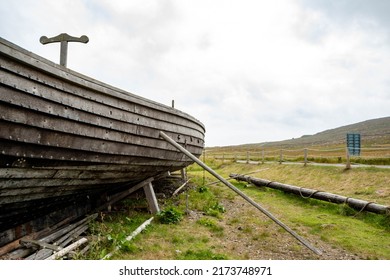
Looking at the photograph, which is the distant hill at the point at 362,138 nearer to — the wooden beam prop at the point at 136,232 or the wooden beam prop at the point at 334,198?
the wooden beam prop at the point at 334,198

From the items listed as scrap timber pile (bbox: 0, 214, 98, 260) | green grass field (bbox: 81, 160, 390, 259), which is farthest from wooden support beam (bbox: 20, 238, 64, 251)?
green grass field (bbox: 81, 160, 390, 259)

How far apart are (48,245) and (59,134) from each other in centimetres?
207

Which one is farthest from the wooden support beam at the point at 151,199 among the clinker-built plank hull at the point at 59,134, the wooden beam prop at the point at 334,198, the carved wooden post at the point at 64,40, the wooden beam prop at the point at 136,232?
the wooden beam prop at the point at 334,198

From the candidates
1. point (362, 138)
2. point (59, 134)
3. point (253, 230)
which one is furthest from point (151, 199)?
point (362, 138)

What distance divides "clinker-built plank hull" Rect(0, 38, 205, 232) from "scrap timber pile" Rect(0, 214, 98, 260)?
0.39 m

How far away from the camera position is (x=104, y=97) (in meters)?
4.96

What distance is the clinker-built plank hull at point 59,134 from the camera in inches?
145

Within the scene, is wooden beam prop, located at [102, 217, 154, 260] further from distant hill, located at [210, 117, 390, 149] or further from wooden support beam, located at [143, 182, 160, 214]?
distant hill, located at [210, 117, 390, 149]

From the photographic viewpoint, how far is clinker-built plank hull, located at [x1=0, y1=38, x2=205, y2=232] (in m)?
3.69

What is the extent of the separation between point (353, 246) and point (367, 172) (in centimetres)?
675

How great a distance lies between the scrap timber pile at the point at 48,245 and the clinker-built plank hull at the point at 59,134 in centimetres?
39

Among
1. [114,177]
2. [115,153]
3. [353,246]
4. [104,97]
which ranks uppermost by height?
[104,97]
